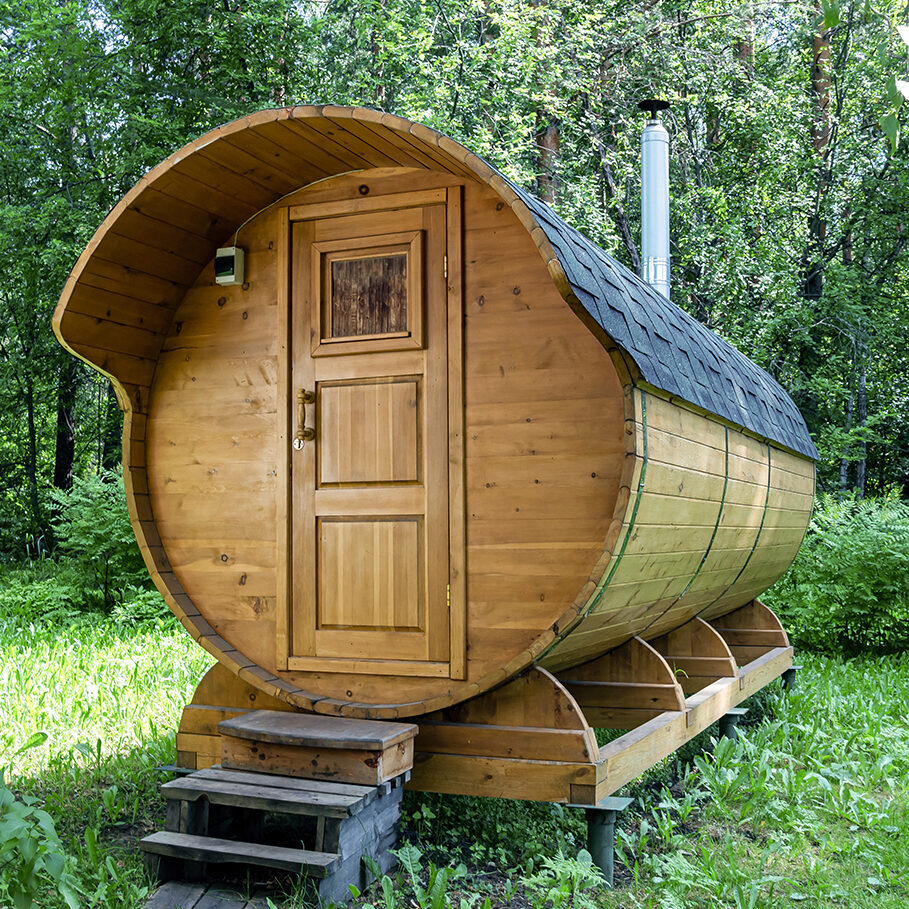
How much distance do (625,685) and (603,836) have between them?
1011 mm

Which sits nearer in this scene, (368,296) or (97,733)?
(368,296)

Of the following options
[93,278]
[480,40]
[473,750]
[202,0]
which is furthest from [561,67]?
[473,750]

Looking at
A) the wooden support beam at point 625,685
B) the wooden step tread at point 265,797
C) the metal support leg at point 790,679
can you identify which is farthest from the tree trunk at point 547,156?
the wooden step tread at point 265,797

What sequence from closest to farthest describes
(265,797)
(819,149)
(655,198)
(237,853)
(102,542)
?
(237,853) → (265,797) → (655,198) → (102,542) → (819,149)

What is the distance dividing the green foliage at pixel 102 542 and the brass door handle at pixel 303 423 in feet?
22.4

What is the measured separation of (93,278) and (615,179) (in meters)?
13.6

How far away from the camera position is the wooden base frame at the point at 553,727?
384 cm

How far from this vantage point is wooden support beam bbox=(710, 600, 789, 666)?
7484 mm

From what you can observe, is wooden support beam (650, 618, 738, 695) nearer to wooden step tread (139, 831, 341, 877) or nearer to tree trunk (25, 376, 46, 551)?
wooden step tread (139, 831, 341, 877)

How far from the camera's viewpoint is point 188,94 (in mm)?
12570

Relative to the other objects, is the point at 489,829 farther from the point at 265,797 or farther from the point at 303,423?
the point at 303,423

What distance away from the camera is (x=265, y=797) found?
361 cm

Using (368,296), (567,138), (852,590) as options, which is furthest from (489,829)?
(567,138)

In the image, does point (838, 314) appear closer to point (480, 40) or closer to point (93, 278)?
point (480, 40)
